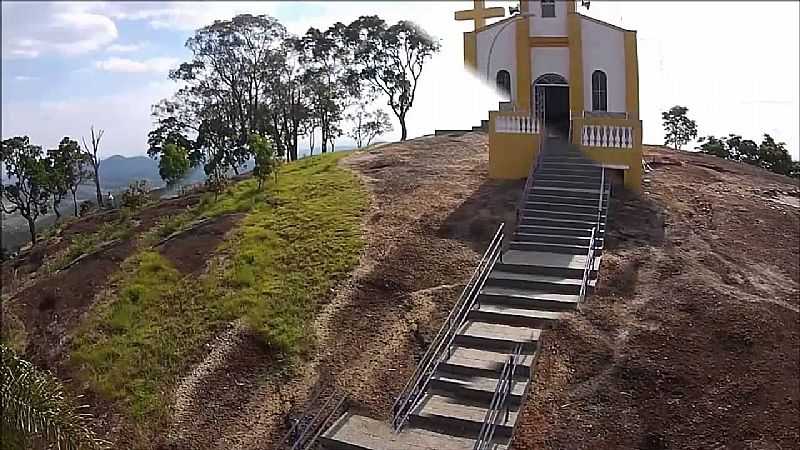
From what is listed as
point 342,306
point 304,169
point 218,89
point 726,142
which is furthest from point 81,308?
point 218,89

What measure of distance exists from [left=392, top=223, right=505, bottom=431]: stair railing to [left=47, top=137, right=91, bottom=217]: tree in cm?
1561

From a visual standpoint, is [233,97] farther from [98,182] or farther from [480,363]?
[480,363]

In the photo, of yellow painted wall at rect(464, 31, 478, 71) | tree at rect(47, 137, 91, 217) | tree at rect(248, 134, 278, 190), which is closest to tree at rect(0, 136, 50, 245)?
tree at rect(47, 137, 91, 217)

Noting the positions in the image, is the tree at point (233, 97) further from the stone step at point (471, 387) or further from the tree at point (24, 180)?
the stone step at point (471, 387)

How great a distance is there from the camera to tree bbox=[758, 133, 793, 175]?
1340 centimetres

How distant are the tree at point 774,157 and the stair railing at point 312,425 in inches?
351

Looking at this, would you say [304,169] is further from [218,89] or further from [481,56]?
[218,89]

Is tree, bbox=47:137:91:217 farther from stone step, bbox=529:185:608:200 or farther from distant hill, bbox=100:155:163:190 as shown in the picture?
stone step, bbox=529:185:608:200

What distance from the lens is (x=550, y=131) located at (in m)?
16.0

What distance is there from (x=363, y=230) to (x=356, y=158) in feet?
20.5

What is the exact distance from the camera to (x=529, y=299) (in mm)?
10422

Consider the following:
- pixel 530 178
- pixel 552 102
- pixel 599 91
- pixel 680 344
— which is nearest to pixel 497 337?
pixel 680 344

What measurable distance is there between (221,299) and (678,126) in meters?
11.4

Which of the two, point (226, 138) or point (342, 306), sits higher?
point (226, 138)
